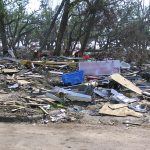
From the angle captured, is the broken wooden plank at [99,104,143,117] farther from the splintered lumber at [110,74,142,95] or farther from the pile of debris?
the splintered lumber at [110,74,142,95]

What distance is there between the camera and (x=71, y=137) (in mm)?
8375

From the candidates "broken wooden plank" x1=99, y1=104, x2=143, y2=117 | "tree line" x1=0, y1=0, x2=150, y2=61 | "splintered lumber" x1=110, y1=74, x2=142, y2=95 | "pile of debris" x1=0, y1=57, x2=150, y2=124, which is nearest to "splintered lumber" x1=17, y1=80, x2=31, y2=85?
"pile of debris" x1=0, y1=57, x2=150, y2=124

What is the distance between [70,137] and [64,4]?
22164 millimetres

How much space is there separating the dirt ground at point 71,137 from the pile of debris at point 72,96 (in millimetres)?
756

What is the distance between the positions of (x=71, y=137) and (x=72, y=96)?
10.8ft

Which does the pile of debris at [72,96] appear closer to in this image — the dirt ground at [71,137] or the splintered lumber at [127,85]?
the splintered lumber at [127,85]

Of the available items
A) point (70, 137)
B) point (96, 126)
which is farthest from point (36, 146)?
point (96, 126)

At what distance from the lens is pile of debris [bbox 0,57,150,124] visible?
10.3 metres

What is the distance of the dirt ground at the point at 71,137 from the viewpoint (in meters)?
7.64

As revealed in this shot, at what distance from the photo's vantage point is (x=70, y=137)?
8.38m

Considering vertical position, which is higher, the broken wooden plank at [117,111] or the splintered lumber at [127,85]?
the splintered lumber at [127,85]

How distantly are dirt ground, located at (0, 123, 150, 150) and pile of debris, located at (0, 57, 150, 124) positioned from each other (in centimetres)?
76

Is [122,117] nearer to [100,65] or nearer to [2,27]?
[100,65]

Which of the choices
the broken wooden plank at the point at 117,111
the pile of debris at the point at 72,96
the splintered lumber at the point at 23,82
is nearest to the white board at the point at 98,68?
the pile of debris at the point at 72,96
